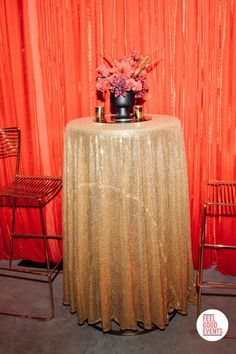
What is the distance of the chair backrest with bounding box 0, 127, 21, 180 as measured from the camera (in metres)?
2.61

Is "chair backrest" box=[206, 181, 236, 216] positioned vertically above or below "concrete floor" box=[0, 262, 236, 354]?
above

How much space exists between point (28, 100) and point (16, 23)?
521 millimetres

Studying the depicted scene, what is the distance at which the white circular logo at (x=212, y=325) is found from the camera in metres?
2.03

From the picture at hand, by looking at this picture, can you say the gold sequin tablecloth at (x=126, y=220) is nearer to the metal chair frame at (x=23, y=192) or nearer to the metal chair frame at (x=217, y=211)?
the metal chair frame at (x=217, y=211)

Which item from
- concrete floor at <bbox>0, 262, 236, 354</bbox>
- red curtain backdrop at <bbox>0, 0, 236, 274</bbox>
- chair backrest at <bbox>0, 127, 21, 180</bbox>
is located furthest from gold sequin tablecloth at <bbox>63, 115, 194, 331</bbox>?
chair backrest at <bbox>0, 127, 21, 180</bbox>

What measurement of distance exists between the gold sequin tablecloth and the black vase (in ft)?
0.52

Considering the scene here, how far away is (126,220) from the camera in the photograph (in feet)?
5.87

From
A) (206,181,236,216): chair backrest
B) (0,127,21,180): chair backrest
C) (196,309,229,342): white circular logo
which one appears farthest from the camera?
(0,127,21,180): chair backrest

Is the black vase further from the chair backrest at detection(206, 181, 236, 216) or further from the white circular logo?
the white circular logo

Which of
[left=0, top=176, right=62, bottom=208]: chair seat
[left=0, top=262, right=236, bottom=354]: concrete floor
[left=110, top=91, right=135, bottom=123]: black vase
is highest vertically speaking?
[left=110, top=91, right=135, bottom=123]: black vase

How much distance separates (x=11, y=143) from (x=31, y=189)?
49 centimetres

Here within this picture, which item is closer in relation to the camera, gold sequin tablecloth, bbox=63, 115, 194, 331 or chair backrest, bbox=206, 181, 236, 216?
gold sequin tablecloth, bbox=63, 115, 194, 331

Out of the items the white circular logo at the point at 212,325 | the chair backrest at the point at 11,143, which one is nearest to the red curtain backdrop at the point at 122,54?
the chair backrest at the point at 11,143

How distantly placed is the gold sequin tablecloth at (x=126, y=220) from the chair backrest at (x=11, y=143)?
0.78m
